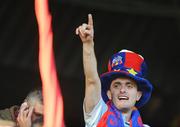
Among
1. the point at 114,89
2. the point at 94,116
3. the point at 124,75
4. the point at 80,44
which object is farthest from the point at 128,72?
the point at 80,44

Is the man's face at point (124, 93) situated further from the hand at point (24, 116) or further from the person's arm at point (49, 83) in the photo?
the hand at point (24, 116)

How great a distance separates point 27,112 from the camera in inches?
171

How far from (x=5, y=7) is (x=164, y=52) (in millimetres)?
1974

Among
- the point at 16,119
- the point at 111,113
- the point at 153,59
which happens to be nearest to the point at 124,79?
the point at 111,113

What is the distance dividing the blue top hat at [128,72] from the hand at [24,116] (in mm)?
587

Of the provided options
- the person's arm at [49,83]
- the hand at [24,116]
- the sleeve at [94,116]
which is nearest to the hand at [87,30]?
the person's arm at [49,83]

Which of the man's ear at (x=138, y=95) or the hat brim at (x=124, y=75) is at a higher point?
the hat brim at (x=124, y=75)

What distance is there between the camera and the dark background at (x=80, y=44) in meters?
7.90

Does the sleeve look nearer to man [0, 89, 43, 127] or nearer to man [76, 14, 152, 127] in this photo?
man [76, 14, 152, 127]

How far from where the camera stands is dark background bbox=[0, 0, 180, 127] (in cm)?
790

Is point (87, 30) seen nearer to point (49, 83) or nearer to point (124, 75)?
point (49, 83)

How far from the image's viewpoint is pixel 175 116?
906 cm

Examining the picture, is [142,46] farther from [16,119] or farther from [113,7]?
[16,119]

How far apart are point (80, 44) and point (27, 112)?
3.97 meters
